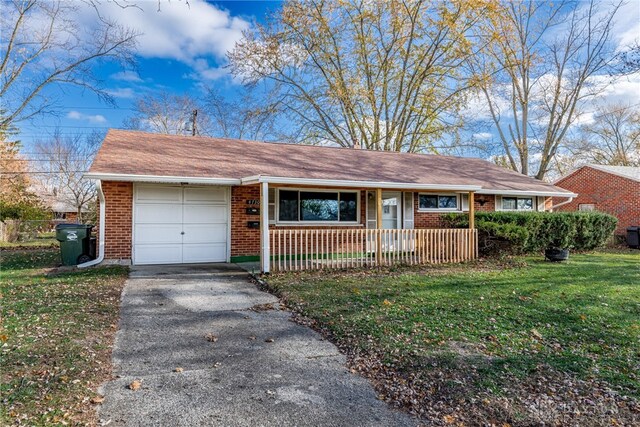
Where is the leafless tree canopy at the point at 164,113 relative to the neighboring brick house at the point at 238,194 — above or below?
above

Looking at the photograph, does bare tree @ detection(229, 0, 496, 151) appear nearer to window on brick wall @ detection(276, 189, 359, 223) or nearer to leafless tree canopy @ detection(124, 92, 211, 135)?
leafless tree canopy @ detection(124, 92, 211, 135)

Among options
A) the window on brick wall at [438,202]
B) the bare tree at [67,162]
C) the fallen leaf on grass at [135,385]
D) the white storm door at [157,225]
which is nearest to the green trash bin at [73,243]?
the white storm door at [157,225]

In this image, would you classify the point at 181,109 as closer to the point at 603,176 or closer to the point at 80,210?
the point at 80,210

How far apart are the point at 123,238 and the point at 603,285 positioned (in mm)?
10991

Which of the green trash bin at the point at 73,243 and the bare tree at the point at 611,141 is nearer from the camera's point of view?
the green trash bin at the point at 73,243

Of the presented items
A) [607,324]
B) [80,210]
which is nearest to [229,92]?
[80,210]

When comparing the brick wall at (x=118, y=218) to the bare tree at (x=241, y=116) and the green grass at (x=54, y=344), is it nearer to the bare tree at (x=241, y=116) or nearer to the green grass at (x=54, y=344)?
the green grass at (x=54, y=344)

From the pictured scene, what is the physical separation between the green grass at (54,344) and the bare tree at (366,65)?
17.3 m

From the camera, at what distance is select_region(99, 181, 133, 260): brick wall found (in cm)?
964

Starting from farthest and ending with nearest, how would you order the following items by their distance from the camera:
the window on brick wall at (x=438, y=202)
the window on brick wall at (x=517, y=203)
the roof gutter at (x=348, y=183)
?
the window on brick wall at (x=517, y=203), the window on brick wall at (x=438, y=202), the roof gutter at (x=348, y=183)

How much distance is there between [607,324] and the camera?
Answer: 5527mm

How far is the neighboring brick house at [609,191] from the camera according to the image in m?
19.5

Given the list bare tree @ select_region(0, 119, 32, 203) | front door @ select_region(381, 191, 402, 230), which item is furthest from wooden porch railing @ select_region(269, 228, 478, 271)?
bare tree @ select_region(0, 119, 32, 203)

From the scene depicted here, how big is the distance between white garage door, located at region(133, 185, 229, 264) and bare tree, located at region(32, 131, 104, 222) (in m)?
17.3
